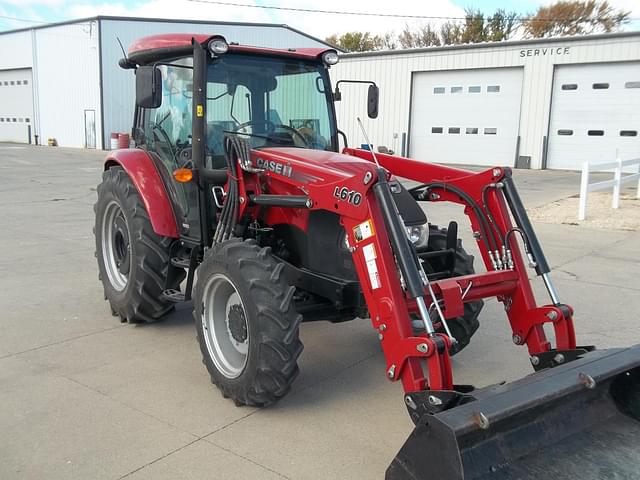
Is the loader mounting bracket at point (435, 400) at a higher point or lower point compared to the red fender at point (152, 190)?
lower

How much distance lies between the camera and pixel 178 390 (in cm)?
398

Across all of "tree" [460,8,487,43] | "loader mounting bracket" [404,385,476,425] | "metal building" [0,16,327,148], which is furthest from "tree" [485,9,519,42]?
"loader mounting bracket" [404,385,476,425]

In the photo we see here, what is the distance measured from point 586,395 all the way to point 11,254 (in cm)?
707

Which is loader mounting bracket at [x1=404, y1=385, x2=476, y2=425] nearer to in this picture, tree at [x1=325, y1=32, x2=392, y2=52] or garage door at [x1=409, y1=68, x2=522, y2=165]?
garage door at [x1=409, y1=68, x2=522, y2=165]

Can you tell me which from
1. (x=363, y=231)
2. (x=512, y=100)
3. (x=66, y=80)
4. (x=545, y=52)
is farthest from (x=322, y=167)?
(x=66, y=80)

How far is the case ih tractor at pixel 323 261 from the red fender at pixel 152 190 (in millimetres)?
13

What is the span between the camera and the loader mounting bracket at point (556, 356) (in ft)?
10.3

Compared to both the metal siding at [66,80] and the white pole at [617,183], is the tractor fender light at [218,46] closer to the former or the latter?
the white pole at [617,183]

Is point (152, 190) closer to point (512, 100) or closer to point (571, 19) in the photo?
point (512, 100)

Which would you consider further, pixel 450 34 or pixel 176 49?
pixel 450 34

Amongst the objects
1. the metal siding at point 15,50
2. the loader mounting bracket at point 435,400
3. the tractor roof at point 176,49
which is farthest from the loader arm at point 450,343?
the metal siding at point 15,50

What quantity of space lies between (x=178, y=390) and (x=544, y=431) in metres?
2.31

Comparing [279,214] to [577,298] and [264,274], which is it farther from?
[577,298]

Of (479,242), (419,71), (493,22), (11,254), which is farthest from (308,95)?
(493,22)
